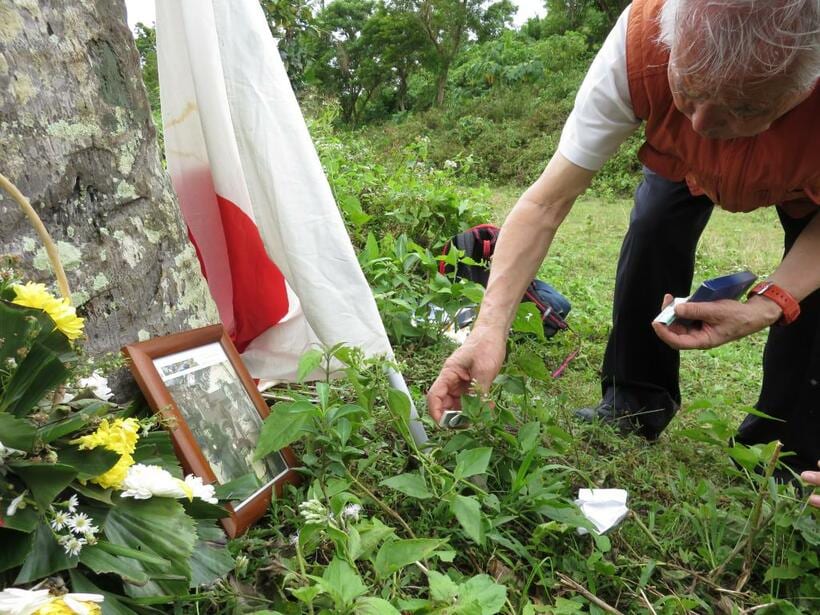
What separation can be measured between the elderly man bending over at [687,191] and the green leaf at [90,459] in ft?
2.56

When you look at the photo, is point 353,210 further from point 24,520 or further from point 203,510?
point 24,520

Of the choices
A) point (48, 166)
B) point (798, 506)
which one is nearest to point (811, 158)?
point (798, 506)

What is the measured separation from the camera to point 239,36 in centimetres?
165

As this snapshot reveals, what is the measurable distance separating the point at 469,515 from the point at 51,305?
0.77m

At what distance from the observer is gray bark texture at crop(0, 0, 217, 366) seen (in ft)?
3.98

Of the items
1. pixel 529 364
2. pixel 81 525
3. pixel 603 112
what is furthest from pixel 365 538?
pixel 603 112

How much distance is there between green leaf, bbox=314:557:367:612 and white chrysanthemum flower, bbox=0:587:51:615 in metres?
0.36

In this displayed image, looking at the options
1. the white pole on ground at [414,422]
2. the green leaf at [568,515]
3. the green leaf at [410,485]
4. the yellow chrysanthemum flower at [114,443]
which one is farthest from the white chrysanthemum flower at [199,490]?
the green leaf at [568,515]

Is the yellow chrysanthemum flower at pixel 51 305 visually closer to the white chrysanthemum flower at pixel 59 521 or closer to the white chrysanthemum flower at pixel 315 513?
the white chrysanthemum flower at pixel 59 521

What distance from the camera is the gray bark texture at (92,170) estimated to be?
47.8 inches

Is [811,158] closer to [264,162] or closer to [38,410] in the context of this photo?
[264,162]

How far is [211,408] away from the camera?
4.59ft

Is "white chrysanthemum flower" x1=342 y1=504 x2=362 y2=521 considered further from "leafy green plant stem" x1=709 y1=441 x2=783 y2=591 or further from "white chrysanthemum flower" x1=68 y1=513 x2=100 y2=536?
"leafy green plant stem" x1=709 y1=441 x2=783 y2=591

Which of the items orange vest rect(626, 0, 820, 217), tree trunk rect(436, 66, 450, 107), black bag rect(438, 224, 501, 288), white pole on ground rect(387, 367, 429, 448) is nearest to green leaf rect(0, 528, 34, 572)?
white pole on ground rect(387, 367, 429, 448)
